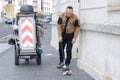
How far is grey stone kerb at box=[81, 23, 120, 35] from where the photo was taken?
316 inches

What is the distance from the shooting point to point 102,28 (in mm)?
9164

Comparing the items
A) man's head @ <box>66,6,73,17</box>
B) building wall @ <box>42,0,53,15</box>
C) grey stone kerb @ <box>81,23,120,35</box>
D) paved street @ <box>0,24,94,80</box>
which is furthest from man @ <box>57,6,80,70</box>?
building wall @ <box>42,0,53,15</box>

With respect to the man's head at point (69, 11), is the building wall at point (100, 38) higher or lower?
lower

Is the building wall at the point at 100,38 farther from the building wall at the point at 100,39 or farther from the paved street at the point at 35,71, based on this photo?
the paved street at the point at 35,71

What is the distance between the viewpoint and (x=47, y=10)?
11638 centimetres

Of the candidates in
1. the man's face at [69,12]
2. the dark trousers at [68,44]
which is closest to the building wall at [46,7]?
the dark trousers at [68,44]

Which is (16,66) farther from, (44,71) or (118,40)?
(118,40)

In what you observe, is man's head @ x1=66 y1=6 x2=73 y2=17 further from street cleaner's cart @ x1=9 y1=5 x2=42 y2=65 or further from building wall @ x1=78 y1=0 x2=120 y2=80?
street cleaner's cart @ x1=9 y1=5 x2=42 y2=65

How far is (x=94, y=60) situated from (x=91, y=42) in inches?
22.4

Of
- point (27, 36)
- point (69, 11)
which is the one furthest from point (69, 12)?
point (27, 36)

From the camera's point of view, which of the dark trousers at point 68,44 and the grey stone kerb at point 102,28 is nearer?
the grey stone kerb at point 102,28

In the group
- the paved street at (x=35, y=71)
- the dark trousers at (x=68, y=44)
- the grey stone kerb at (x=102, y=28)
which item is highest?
the grey stone kerb at (x=102, y=28)

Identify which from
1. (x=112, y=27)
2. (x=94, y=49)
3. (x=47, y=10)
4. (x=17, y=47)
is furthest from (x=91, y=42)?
(x=47, y=10)

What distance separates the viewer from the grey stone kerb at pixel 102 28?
8.03m
